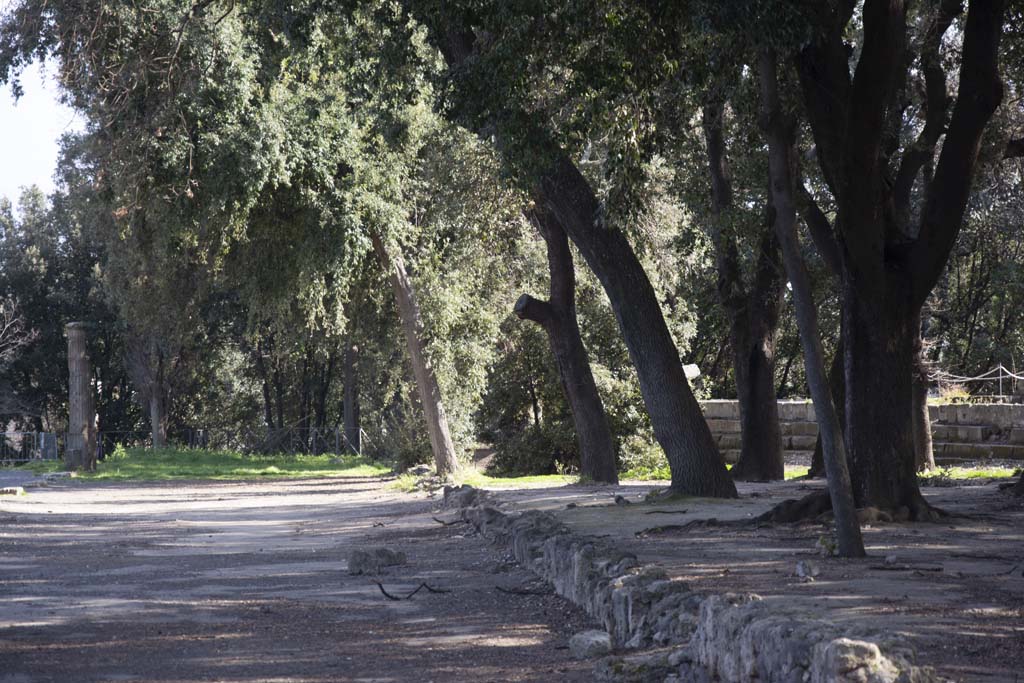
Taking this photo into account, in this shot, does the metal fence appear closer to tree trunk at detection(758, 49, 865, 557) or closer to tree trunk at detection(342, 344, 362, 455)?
tree trunk at detection(342, 344, 362, 455)

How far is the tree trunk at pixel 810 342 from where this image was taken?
28.7 ft

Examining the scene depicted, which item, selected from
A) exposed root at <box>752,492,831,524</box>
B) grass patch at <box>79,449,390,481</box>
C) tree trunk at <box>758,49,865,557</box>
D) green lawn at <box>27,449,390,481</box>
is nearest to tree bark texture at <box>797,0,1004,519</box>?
exposed root at <box>752,492,831,524</box>

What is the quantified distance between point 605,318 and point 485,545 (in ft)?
43.3

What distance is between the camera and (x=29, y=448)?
44.4 meters

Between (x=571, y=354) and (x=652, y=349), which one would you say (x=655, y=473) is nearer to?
(x=571, y=354)

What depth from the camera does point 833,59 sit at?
1105cm

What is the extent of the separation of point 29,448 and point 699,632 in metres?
42.9

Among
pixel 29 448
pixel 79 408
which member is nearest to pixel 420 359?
pixel 79 408

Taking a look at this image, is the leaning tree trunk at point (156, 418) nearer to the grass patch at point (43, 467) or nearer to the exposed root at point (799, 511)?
the grass patch at point (43, 467)

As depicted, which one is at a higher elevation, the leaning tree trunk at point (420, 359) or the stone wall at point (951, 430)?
the leaning tree trunk at point (420, 359)

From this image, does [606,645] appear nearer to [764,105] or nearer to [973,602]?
[973,602]

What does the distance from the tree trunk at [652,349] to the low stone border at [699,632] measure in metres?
4.02

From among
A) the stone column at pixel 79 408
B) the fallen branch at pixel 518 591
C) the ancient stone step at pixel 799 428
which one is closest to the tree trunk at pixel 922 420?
the ancient stone step at pixel 799 428

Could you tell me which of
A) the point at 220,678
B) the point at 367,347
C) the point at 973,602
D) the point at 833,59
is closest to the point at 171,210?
the point at 367,347
